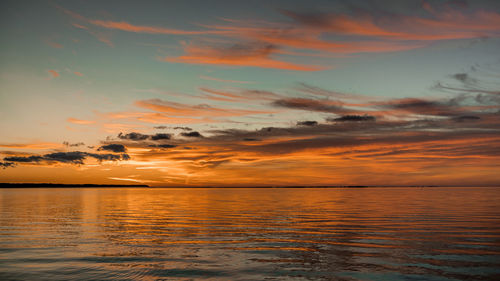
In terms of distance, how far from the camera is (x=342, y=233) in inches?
1334

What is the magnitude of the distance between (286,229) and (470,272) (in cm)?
1886

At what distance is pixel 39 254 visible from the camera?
83.4ft

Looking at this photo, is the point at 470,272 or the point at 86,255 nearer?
the point at 470,272

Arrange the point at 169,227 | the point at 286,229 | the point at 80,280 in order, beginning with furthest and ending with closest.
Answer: the point at 169,227 → the point at 286,229 → the point at 80,280

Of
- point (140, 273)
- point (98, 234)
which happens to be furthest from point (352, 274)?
point (98, 234)

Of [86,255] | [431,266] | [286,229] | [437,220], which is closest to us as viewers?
[431,266]

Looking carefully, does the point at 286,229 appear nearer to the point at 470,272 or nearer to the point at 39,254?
the point at 470,272

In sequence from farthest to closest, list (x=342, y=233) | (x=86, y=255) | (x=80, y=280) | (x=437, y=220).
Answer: (x=437, y=220), (x=342, y=233), (x=86, y=255), (x=80, y=280)

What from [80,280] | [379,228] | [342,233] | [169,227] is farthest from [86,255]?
[379,228]

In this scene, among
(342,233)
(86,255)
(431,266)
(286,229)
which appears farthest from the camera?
(286,229)

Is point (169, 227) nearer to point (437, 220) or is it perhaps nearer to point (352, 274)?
point (352, 274)

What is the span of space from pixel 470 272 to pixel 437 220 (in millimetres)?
25826

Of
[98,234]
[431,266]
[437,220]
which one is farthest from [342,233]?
[98,234]

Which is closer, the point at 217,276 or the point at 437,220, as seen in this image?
the point at 217,276
